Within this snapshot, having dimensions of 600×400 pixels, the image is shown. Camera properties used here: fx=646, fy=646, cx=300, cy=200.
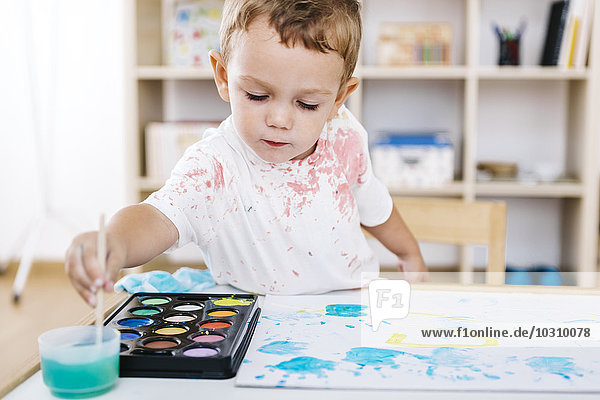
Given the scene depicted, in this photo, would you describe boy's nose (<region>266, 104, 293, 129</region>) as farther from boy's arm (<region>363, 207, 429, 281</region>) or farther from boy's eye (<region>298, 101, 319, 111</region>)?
boy's arm (<region>363, 207, 429, 281</region>)

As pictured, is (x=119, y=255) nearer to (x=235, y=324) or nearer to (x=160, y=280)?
(x=235, y=324)

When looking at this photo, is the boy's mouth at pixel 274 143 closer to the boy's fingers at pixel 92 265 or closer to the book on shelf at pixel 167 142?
the boy's fingers at pixel 92 265

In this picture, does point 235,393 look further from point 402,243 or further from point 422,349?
point 402,243

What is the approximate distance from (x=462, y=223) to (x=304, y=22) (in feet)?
2.13

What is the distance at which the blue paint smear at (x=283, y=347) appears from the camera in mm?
632

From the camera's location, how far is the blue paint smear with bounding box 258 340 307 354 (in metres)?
0.63

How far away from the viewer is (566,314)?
0.78 m

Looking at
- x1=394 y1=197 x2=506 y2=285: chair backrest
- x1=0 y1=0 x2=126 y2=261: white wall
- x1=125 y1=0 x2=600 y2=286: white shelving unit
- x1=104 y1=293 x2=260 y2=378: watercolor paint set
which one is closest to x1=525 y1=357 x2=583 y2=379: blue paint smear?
x1=104 y1=293 x2=260 y2=378: watercolor paint set

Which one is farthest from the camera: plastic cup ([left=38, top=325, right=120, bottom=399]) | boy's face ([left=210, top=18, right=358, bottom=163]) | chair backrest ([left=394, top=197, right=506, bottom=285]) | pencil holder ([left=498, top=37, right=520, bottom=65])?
pencil holder ([left=498, top=37, right=520, bottom=65])

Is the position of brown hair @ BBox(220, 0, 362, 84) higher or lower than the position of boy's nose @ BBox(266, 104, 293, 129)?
higher

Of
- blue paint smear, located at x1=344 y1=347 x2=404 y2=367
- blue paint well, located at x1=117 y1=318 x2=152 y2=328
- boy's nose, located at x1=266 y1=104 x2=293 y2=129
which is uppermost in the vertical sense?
boy's nose, located at x1=266 y1=104 x2=293 y2=129

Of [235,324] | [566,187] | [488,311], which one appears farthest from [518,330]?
[566,187]

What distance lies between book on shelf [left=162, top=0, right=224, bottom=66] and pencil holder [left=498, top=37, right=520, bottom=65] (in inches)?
44.8

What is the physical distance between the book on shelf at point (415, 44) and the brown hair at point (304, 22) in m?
1.80
